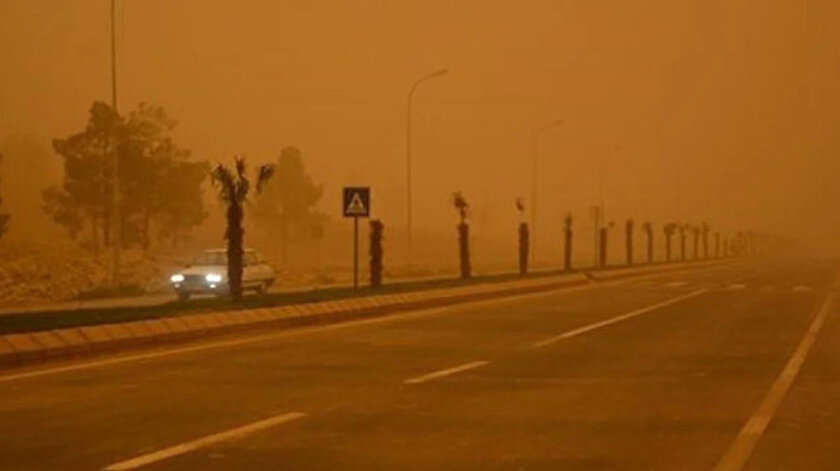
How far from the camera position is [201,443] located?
36.6 ft

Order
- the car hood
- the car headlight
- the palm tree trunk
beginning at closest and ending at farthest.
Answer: the palm tree trunk < the car headlight < the car hood

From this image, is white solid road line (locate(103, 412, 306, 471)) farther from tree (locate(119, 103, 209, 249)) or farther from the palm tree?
tree (locate(119, 103, 209, 249))

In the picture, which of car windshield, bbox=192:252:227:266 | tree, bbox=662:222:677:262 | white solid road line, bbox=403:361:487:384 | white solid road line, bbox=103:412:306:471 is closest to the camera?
white solid road line, bbox=103:412:306:471

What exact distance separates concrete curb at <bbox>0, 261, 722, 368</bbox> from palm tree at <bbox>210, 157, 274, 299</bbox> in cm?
238

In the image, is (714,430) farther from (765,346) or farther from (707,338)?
(707,338)

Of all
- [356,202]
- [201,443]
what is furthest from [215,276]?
[201,443]

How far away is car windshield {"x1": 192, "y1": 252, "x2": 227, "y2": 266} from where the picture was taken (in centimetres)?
4295

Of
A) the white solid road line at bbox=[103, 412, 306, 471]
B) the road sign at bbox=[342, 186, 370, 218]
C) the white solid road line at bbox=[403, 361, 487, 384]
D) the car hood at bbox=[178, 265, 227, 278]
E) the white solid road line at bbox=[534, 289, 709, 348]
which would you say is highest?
the road sign at bbox=[342, 186, 370, 218]

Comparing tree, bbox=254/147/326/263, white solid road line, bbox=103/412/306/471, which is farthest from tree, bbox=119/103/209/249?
white solid road line, bbox=103/412/306/471

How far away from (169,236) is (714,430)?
95.5 m

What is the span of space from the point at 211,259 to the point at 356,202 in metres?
10.2

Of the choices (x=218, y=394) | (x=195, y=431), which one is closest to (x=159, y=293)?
(x=218, y=394)

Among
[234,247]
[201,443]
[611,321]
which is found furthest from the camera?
[234,247]

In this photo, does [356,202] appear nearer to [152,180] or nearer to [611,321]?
[611,321]
